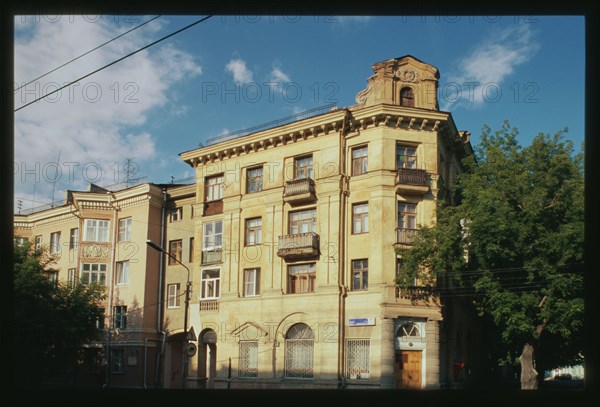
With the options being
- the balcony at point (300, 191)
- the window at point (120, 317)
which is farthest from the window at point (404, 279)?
the window at point (120, 317)

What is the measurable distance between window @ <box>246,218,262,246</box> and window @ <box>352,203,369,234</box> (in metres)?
4.47

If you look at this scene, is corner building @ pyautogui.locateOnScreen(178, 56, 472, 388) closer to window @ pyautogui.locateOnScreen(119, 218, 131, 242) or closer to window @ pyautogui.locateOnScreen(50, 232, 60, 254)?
window @ pyautogui.locateOnScreen(119, 218, 131, 242)

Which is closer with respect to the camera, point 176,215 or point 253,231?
point 253,231

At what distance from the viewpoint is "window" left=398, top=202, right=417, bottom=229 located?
82.7 ft

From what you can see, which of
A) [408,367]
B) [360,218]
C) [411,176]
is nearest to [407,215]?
[411,176]

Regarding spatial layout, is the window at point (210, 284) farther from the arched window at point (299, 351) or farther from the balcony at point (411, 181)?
the balcony at point (411, 181)

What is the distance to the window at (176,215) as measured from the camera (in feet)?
104

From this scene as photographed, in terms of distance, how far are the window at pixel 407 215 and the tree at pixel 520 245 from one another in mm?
1337

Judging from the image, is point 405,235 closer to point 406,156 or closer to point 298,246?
point 406,156

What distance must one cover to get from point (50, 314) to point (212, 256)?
358 inches

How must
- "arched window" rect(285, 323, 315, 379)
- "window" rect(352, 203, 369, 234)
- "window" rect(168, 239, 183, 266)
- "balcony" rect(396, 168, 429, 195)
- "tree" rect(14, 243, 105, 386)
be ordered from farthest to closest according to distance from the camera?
"window" rect(168, 239, 183, 266)
"window" rect(352, 203, 369, 234)
"arched window" rect(285, 323, 315, 379)
"balcony" rect(396, 168, 429, 195)
"tree" rect(14, 243, 105, 386)

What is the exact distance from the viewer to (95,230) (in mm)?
31703

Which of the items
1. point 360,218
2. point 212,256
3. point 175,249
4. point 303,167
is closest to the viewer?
point 360,218

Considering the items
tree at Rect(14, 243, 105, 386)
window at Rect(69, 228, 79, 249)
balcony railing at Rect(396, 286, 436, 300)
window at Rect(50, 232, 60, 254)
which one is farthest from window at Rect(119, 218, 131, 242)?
balcony railing at Rect(396, 286, 436, 300)
